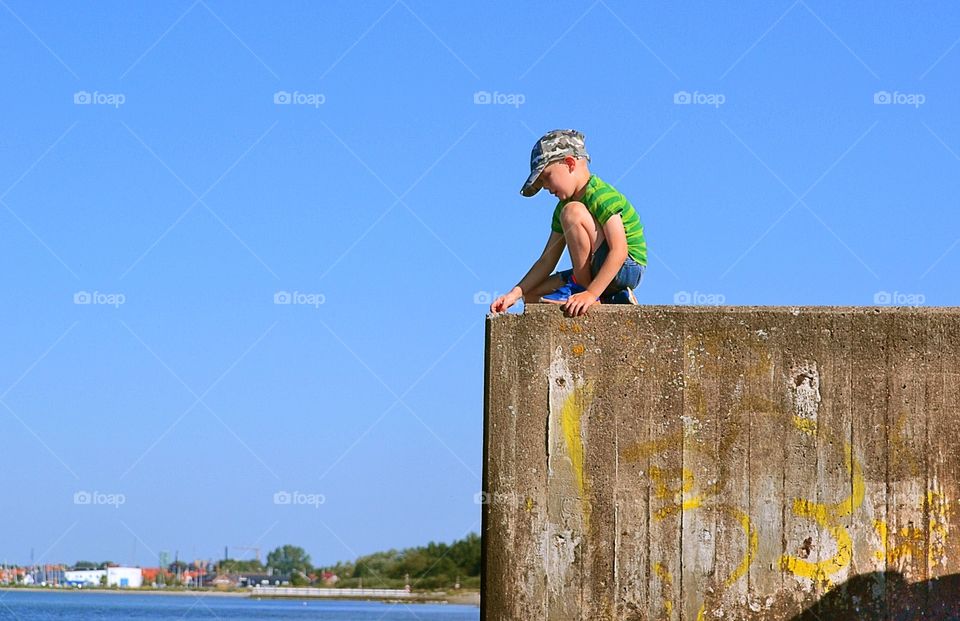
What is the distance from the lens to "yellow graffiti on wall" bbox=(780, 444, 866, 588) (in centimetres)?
605

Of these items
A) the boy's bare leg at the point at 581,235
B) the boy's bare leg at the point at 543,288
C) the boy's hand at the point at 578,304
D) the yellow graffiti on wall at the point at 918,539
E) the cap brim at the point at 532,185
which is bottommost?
the yellow graffiti on wall at the point at 918,539

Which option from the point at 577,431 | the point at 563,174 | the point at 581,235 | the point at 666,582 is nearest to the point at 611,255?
the point at 581,235

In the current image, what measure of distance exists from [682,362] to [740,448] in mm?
529

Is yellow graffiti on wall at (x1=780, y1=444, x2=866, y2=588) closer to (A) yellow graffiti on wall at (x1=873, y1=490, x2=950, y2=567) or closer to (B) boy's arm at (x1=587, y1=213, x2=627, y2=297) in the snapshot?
(A) yellow graffiti on wall at (x1=873, y1=490, x2=950, y2=567)

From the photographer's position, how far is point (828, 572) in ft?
19.8

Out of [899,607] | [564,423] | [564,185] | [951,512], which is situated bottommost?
[899,607]

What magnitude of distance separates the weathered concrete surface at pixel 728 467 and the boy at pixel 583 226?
0.54 meters

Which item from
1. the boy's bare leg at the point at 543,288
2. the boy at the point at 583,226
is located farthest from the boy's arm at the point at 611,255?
the boy's bare leg at the point at 543,288

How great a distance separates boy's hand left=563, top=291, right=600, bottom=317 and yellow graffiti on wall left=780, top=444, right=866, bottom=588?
4.76 feet

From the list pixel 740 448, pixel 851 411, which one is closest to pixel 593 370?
pixel 740 448

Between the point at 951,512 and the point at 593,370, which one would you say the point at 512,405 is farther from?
the point at 951,512

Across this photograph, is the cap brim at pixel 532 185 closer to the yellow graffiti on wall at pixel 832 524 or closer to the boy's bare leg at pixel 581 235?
the boy's bare leg at pixel 581 235

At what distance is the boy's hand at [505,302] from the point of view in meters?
6.54

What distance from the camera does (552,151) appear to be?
22.1 feet
